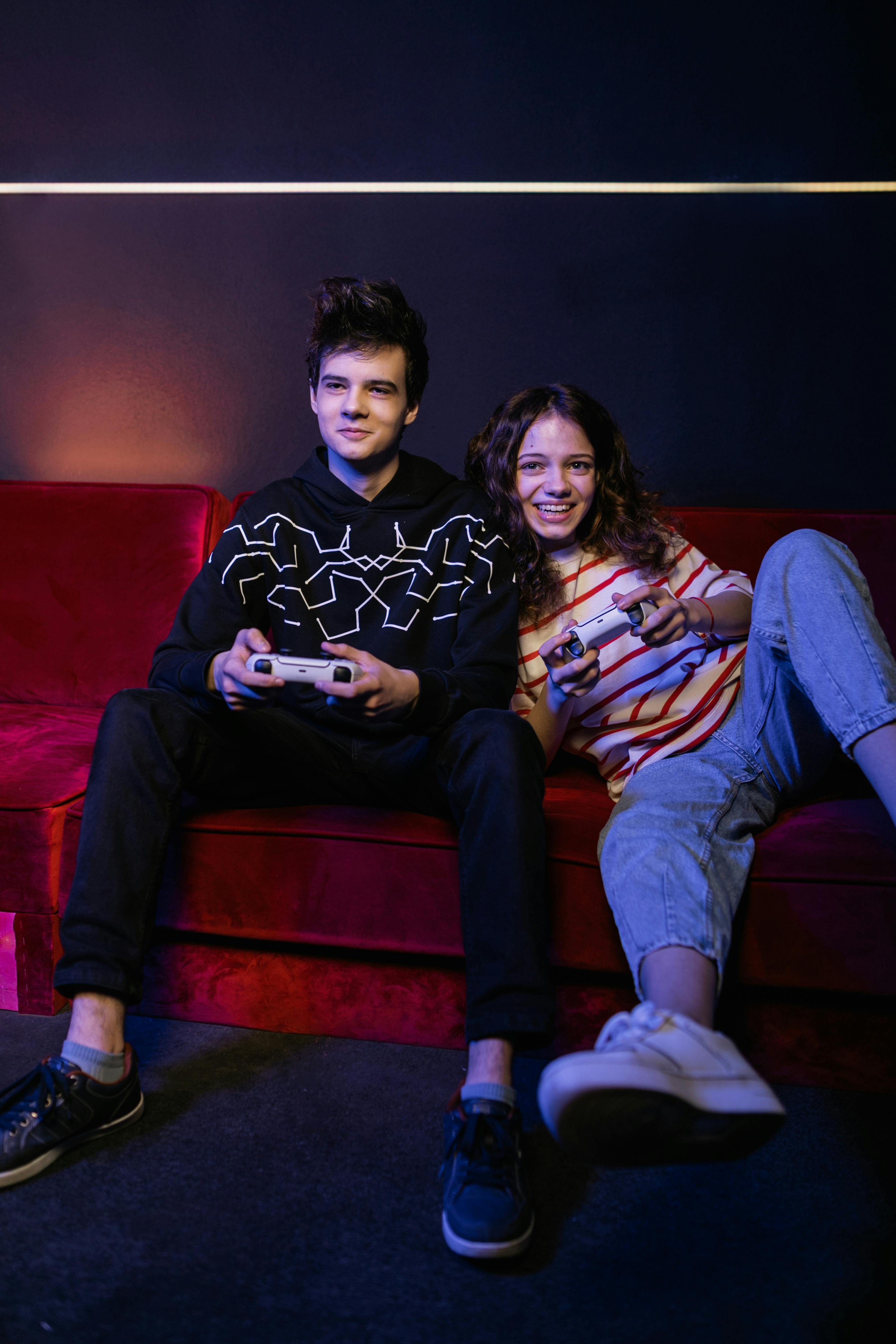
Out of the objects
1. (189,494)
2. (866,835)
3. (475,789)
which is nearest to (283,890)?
(475,789)

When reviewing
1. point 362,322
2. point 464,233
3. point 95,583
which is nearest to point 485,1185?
point 362,322

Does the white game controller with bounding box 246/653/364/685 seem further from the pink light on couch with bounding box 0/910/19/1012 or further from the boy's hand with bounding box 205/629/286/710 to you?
the pink light on couch with bounding box 0/910/19/1012

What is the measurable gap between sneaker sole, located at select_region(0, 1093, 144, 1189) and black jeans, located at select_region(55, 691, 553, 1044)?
0.49ft

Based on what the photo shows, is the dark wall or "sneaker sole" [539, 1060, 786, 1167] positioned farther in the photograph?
the dark wall

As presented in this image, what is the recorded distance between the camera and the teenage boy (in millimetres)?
1000

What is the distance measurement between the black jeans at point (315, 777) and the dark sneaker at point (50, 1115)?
0.31 feet

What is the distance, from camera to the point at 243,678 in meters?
1.14

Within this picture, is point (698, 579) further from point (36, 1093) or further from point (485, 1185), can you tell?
point (36, 1093)

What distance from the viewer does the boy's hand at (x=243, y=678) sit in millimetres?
1139

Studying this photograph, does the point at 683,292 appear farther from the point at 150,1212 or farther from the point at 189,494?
the point at 150,1212

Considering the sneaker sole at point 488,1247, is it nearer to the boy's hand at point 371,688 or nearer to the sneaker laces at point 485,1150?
the sneaker laces at point 485,1150

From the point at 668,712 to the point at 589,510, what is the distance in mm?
376

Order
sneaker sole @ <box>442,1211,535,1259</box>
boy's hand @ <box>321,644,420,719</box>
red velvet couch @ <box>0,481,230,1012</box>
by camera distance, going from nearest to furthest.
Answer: sneaker sole @ <box>442,1211,535,1259</box>
boy's hand @ <box>321,644,420,719</box>
red velvet couch @ <box>0,481,230,1012</box>

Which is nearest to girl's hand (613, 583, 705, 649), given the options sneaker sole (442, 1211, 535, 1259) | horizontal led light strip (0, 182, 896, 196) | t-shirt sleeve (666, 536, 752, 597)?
t-shirt sleeve (666, 536, 752, 597)
